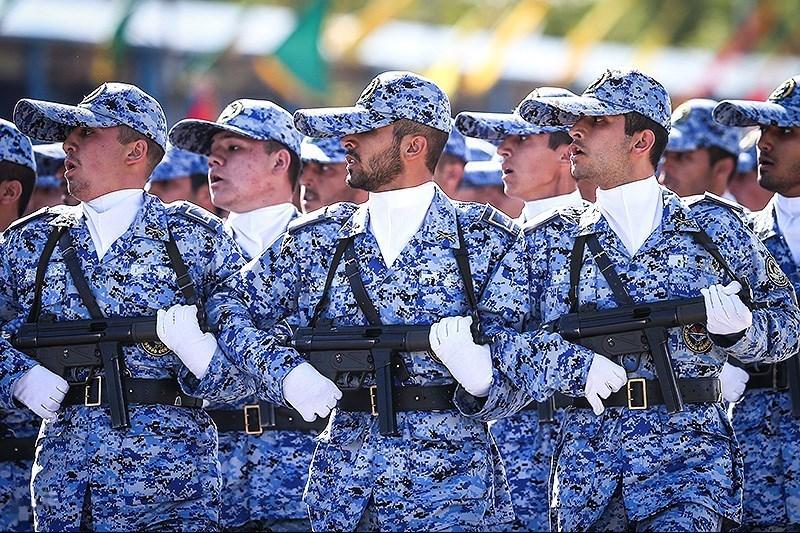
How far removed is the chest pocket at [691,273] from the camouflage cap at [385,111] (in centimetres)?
119

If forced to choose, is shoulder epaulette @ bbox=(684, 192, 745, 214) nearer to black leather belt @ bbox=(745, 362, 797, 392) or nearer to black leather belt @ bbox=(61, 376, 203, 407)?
black leather belt @ bbox=(745, 362, 797, 392)

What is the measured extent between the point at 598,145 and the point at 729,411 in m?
1.93

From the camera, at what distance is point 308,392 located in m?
5.56

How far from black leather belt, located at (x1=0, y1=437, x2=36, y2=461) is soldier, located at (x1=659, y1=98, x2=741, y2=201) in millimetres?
4678

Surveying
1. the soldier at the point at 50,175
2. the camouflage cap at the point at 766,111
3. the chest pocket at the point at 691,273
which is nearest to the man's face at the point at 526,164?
the camouflage cap at the point at 766,111

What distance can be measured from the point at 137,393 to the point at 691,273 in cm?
252

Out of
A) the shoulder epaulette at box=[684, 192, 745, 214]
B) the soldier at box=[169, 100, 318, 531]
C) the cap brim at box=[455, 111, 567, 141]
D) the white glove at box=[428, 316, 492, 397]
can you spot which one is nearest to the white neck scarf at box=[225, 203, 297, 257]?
the soldier at box=[169, 100, 318, 531]

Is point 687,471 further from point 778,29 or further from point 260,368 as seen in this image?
point 778,29

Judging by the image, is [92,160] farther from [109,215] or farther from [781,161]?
[781,161]

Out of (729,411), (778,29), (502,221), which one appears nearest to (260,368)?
(502,221)

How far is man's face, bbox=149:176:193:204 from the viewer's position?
9.48m

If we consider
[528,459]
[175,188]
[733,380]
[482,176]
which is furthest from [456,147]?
[733,380]

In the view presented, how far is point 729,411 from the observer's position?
23.4 ft

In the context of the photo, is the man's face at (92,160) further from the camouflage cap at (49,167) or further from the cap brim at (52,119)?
the camouflage cap at (49,167)
